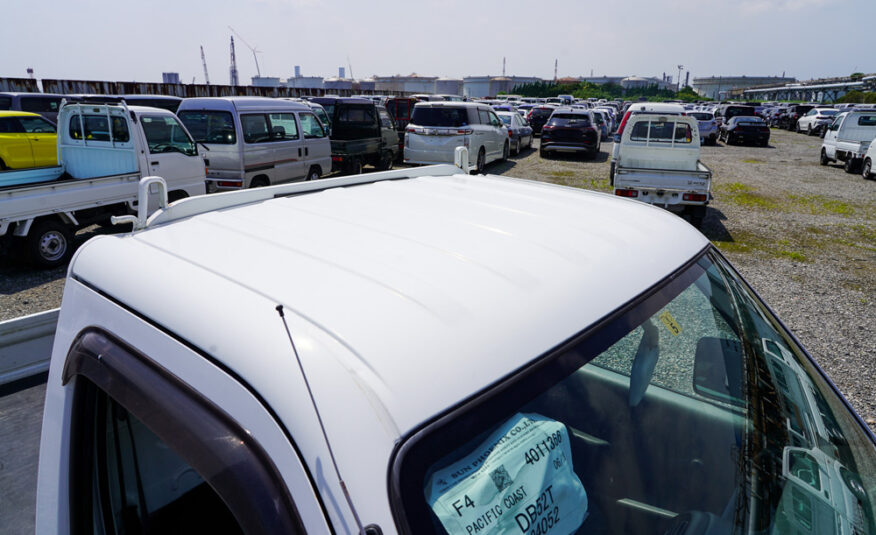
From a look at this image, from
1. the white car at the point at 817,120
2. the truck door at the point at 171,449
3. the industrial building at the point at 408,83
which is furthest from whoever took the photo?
the industrial building at the point at 408,83

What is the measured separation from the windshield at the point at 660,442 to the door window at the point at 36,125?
1481cm

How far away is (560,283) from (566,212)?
577 mm

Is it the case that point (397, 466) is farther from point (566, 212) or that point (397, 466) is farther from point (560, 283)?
point (566, 212)

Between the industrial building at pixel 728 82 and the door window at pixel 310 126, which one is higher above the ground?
the industrial building at pixel 728 82

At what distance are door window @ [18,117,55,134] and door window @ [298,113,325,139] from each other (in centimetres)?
617

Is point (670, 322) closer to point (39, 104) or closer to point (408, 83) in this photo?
point (39, 104)

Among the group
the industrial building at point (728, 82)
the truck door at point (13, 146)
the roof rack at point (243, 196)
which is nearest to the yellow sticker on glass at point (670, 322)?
the roof rack at point (243, 196)

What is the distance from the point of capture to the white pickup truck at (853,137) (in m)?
16.8

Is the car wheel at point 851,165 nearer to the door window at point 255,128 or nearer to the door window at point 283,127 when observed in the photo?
the door window at point 283,127

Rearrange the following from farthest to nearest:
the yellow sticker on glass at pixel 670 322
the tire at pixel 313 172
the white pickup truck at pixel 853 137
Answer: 1. the white pickup truck at pixel 853 137
2. the tire at pixel 313 172
3. the yellow sticker on glass at pixel 670 322

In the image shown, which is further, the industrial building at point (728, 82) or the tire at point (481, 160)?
the industrial building at point (728, 82)

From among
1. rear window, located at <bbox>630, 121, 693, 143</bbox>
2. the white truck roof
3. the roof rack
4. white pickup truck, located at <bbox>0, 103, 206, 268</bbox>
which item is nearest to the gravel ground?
white pickup truck, located at <bbox>0, 103, 206, 268</bbox>

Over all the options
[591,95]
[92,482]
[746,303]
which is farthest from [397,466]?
[591,95]

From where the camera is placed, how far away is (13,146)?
1179 centimetres
